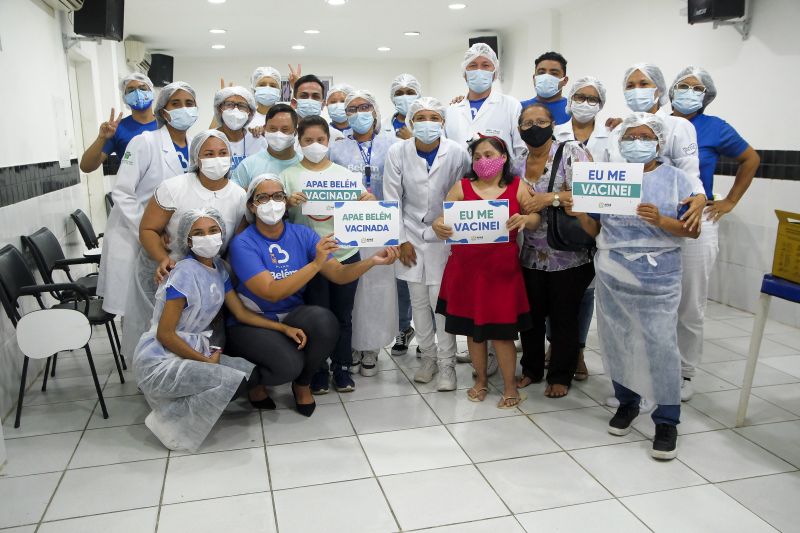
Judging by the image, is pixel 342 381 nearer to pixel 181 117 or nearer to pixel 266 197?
pixel 266 197

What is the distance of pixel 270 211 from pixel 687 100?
230 cm

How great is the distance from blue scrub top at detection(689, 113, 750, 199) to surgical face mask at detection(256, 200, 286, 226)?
7.40 ft

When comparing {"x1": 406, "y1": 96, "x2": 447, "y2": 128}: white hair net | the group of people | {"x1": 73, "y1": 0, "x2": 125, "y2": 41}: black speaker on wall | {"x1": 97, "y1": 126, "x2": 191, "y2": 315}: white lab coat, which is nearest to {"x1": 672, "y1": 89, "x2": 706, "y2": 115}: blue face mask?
the group of people

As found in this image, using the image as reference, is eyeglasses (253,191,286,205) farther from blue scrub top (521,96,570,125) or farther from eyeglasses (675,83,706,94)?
eyeglasses (675,83,706,94)

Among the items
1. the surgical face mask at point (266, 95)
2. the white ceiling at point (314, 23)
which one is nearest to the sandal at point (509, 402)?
the surgical face mask at point (266, 95)

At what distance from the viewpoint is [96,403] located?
3336mm

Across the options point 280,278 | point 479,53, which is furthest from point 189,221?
point 479,53

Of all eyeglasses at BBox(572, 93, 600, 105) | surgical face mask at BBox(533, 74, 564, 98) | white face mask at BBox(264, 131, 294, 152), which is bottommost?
white face mask at BBox(264, 131, 294, 152)

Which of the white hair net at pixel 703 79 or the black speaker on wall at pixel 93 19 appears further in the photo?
the black speaker on wall at pixel 93 19

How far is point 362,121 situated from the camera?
354cm

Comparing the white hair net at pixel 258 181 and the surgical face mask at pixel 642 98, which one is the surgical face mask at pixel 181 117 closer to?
the white hair net at pixel 258 181

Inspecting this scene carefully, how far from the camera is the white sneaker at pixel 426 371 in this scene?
139 inches

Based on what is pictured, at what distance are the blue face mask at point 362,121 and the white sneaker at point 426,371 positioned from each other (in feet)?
4.45

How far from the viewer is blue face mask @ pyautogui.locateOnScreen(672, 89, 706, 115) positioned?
3.37 metres
